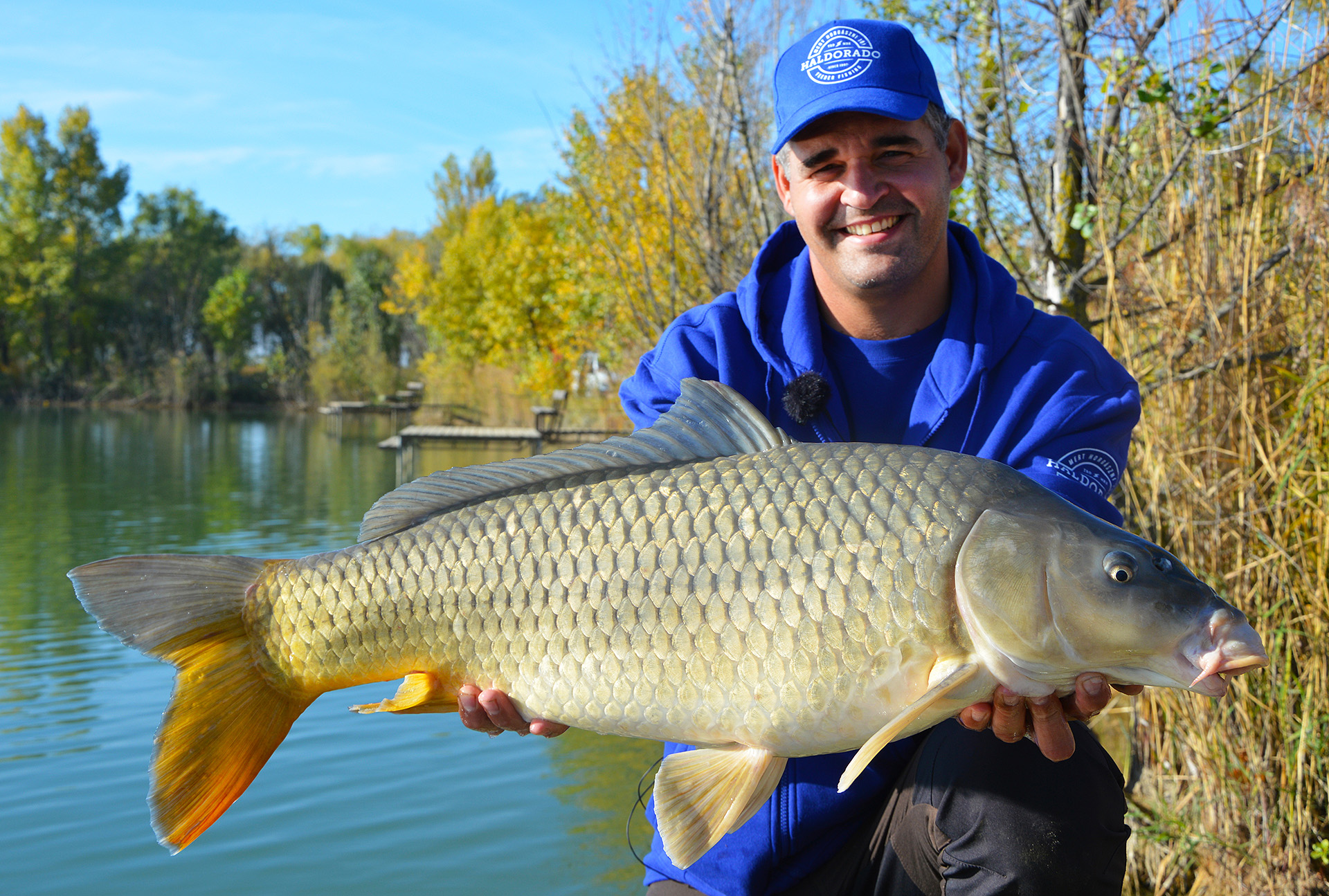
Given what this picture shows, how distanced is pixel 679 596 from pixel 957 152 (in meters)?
1.35

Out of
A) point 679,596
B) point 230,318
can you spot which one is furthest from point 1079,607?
point 230,318

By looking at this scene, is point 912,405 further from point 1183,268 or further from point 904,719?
point 1183,268

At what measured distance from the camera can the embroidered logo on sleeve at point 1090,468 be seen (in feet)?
5.91

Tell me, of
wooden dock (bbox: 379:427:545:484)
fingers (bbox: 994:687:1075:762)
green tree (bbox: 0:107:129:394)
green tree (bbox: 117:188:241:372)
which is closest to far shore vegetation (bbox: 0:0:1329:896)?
fingers (bbox: 994:687:1075:762)

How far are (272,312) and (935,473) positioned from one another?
50.5 m

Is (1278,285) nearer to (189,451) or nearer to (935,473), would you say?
(935,473)

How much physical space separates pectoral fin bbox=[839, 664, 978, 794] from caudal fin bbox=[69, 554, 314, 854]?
896 millimetres

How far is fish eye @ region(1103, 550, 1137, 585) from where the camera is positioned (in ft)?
4.42

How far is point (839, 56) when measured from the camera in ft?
6.93

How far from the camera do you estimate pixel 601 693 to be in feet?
5.01

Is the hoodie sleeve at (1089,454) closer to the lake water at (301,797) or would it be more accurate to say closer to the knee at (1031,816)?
→ the knee at (1031,816)

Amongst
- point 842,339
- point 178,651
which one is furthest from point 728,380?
point 178,651

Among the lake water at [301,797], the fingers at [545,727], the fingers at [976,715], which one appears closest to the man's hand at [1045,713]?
the fingers at [976,715]

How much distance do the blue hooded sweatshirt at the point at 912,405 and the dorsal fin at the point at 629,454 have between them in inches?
15.9
